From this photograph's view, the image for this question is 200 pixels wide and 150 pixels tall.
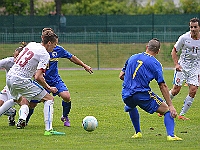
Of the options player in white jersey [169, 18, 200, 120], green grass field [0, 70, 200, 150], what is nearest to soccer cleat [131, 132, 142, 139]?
green grass field [0, 70, 200, 150]

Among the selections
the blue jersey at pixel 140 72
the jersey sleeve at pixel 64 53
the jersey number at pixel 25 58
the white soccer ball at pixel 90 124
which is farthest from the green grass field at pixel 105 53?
the blue jersey at pixel 140 72

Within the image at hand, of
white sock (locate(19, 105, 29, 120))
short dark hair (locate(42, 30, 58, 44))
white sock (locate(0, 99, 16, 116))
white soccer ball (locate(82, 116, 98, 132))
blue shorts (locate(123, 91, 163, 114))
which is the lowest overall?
white soccer ball (locate(82, 116, 98, 132))

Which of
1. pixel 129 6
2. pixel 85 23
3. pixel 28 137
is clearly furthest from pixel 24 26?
pixel 28 137

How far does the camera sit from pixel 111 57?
113ft

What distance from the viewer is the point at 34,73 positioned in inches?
389

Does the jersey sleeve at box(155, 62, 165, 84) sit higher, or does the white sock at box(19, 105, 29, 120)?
the jersey sleeve at box(155, 62, 165, 84)

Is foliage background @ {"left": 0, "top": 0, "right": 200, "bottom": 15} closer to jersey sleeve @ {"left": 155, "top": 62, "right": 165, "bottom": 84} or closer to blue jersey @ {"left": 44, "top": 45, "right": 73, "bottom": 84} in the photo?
blue jersey @ {"left": 44, "top": 45, "right": 73, "bottom": 84}

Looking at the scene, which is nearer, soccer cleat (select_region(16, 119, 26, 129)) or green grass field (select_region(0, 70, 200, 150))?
green grass field (select_region(0, 70, 200, 150))

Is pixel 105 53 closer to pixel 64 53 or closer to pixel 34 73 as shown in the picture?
pixel 64 53

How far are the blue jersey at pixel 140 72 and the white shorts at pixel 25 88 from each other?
5.07 feet

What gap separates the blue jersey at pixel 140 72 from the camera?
8.90 m

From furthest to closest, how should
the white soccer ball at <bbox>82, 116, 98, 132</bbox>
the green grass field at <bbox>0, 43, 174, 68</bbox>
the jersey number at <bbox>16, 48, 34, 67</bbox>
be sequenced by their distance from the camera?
1. the green grass field at <bbox>0, 43, 174, 68</bbox>
2. the white soccer ball at <bbox>82, 116, 98, 132</bbox>
3. the jersey number at <bbox>16, 48, 34, 67</bbox>

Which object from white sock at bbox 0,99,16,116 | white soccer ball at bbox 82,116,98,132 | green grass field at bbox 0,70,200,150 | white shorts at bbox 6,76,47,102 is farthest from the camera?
white sock at bbox 0,99,16,116

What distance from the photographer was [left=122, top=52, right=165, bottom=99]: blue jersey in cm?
890
